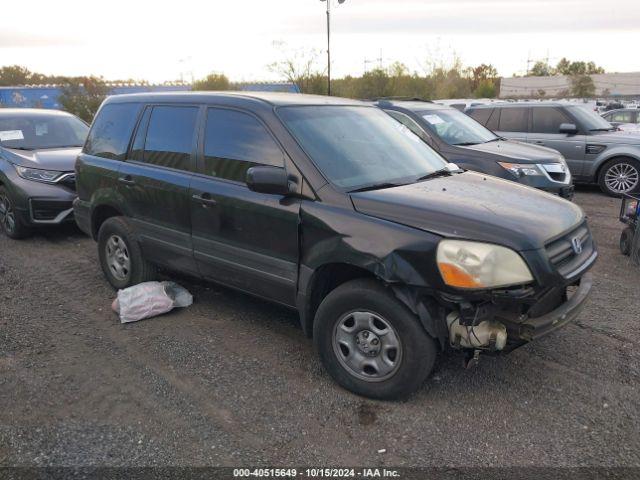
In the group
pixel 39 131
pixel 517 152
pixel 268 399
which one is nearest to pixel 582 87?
pixel 517 152

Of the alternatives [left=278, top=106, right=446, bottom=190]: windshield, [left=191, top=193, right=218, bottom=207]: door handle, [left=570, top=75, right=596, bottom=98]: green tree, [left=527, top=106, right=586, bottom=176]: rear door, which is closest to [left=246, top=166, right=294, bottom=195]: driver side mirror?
[left=278, top=106, right=446, bottom=190]: windshield

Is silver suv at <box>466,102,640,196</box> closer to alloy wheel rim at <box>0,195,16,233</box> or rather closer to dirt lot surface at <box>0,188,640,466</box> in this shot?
dirt lot surface at <box>0,188,640,466</box>

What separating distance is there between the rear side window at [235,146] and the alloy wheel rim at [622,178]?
337 inches

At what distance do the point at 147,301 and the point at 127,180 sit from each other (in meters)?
1.08

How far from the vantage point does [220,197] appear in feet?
A: 13.1

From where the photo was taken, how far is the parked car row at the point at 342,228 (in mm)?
3027

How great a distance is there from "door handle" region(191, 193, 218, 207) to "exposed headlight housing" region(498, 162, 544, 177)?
181 inches

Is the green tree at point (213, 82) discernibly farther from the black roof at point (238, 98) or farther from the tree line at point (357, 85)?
the black roof at point (238, 98)

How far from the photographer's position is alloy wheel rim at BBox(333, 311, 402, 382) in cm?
322

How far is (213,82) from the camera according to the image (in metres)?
37.4

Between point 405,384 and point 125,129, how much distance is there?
135 inches

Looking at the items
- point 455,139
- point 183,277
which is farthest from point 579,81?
point 183,277

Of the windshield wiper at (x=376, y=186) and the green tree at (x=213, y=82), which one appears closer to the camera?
the windshield wiper at (x=376, y=186)

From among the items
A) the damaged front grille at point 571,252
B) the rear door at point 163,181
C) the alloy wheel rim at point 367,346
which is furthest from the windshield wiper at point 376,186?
the rear door at point 163,181
